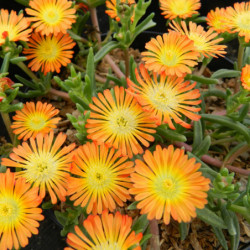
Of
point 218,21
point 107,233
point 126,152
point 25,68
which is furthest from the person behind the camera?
point 25,68

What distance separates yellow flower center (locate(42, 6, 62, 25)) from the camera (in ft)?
3.50

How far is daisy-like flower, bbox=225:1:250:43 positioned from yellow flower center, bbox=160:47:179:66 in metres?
0.27

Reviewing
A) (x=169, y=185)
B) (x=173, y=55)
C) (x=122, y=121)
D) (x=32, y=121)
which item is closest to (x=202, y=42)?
(x=173, y=55)

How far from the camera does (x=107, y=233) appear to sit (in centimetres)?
71

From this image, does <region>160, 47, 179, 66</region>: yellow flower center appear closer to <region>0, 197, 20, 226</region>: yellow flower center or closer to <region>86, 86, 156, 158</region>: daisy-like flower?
<region>86, 86, 156, 158</region>: daisy-like flower

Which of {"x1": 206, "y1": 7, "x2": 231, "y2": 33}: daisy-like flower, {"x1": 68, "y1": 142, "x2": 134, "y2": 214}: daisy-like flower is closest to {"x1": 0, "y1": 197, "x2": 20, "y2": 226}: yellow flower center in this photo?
{"x1": 68, "y1": 142, "x2": 134, "y2": 214}: daisy-like flower

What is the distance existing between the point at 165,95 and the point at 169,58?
96 mm

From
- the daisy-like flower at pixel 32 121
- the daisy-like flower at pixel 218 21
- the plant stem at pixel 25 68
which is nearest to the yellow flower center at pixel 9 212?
the daisy-like flower at pixel 32 121

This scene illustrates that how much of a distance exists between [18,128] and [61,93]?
287 millimetres

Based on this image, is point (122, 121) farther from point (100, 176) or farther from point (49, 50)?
point (49, 50)

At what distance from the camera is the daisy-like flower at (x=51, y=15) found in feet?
3.46

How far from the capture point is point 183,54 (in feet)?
2.83

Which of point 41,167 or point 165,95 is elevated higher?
point 165,95

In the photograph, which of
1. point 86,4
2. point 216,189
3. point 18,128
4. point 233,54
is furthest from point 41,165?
point 233,54
